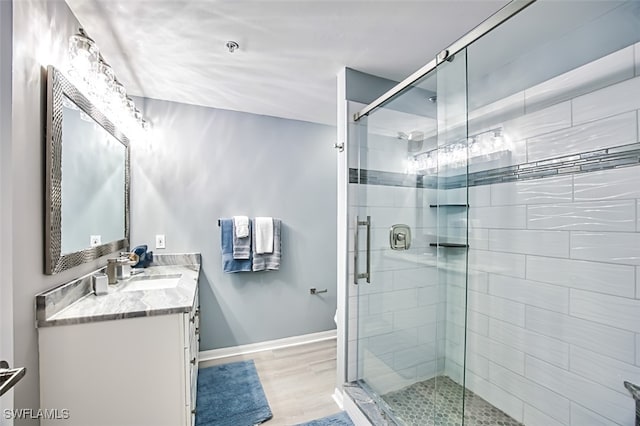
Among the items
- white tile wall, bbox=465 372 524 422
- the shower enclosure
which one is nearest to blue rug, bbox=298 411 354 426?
the shower enclosure

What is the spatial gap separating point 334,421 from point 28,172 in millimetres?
1997

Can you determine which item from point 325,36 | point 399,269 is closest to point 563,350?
point 399,269

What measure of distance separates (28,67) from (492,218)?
2.46m

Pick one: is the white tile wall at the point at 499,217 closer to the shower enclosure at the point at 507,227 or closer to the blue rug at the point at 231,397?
the shower enclosure at the point at 507,227

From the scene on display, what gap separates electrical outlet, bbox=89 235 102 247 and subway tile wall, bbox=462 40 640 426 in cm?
240

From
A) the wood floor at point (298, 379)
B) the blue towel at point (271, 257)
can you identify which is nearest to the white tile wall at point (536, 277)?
the wood floor at point (298, 379)

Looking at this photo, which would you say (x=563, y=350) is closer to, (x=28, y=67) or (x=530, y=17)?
(x=530, y=17)

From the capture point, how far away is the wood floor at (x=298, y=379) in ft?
5.96

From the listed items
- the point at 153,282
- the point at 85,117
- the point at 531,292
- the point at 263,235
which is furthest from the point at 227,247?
the point at 531,292

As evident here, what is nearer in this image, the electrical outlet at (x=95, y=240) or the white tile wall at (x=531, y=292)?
the white tile wall at (x=531, y=292)

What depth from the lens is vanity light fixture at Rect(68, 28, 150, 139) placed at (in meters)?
1.35

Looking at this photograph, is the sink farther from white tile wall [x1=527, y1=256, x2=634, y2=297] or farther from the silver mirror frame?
white tile wall [x1=527, y1=256, x2=634, y2=297]

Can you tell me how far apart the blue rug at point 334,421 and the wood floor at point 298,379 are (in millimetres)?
41

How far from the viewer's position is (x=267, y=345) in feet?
8.75
